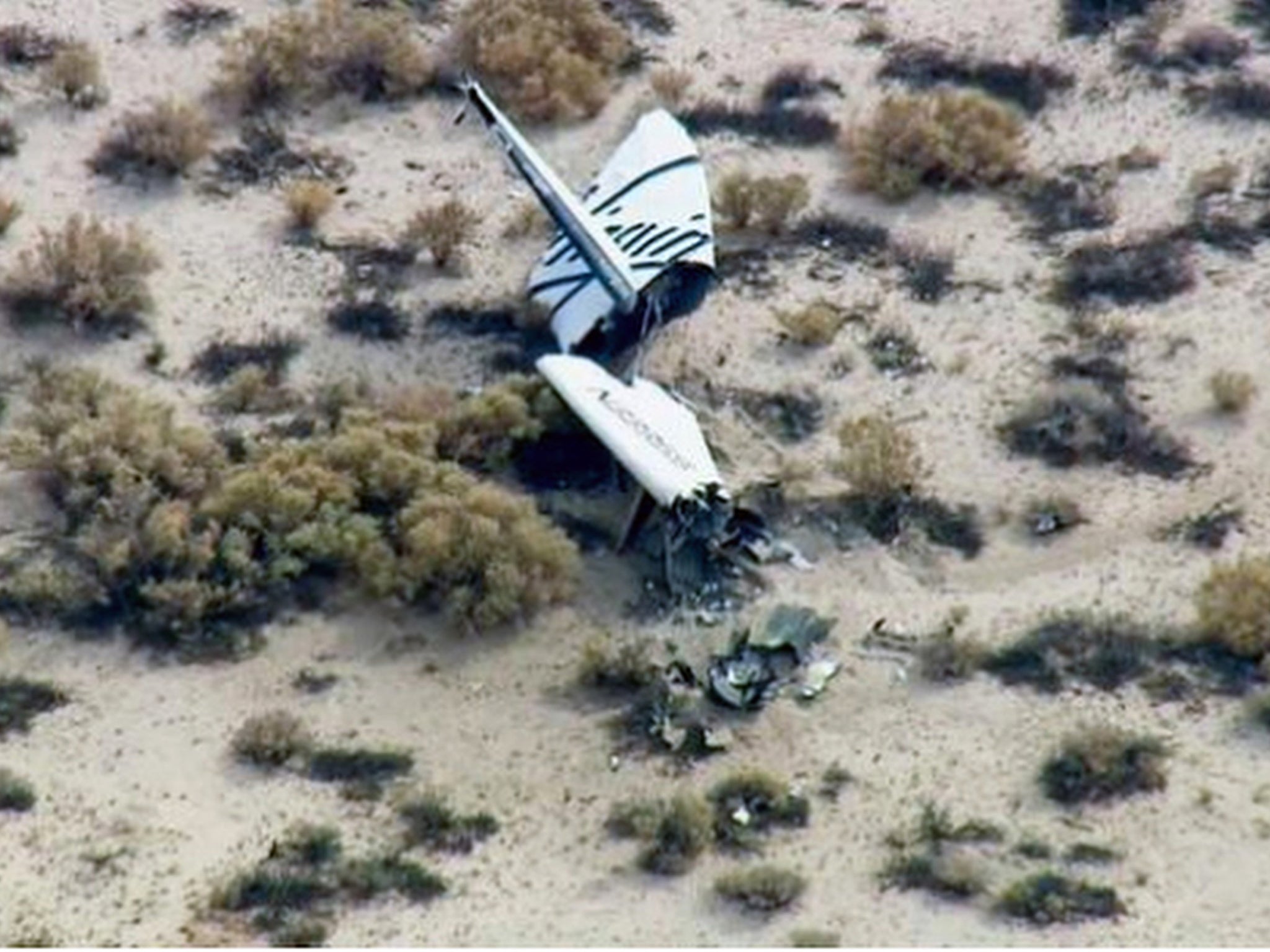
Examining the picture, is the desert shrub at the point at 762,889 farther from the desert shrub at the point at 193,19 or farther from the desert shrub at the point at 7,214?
the desert shrub at the point at 193,19

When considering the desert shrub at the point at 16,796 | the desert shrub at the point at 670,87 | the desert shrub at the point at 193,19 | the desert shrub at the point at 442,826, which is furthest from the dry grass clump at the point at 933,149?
the desert shrub at the point at 16,796

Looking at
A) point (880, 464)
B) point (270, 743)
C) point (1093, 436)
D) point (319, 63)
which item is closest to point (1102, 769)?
point (880, 464)

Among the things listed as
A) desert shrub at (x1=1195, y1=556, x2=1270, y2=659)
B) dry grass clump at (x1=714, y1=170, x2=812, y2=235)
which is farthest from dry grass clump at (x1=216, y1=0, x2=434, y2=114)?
desert shrub at (x1=1195, y1=556, x2=1270, y2=659)

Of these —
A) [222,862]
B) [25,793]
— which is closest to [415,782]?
[222,862]

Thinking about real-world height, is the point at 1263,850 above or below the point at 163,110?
below

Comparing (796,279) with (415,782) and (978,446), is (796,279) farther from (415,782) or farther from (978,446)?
(415,782)

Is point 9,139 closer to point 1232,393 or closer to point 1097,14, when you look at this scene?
point 1097,14
